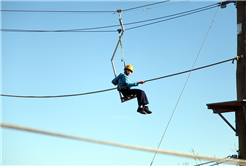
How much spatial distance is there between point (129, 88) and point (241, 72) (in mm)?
2377

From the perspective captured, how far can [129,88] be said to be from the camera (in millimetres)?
7742

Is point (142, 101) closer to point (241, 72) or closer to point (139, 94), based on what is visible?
point (139, 94)

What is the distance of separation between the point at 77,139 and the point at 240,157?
14.4 feet

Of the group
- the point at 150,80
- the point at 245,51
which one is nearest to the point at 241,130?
the point at 245,51

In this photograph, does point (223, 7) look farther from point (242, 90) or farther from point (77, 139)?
point (77, 139)

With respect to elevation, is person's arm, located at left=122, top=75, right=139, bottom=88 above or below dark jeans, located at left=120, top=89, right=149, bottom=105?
above

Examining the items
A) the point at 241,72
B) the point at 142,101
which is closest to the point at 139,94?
the point at 142,101

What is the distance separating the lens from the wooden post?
20.9 ft

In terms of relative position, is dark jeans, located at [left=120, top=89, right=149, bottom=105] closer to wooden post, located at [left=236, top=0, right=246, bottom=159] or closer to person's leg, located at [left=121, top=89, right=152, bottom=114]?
person's leg, located at [left=121, top=89, right=152, bottom=114]

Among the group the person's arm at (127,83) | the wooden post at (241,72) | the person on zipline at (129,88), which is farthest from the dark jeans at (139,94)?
the wooden post at (241,72)

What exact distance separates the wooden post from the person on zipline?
193 cm

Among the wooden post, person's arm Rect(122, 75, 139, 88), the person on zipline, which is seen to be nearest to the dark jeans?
the person on zipline

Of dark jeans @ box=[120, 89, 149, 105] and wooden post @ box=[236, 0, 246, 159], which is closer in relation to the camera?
wooden post @ box=[236, 0, 246, 159]

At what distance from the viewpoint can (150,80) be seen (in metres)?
7.23
